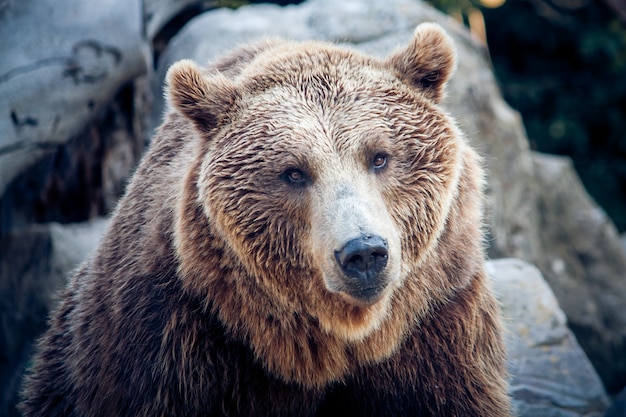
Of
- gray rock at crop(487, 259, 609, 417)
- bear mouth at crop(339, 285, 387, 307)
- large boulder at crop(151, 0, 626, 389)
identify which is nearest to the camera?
bear mouth at crop(339, 285, 387, 307)

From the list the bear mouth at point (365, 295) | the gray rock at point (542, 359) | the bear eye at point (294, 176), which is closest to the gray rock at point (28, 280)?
the bear eye at point (294, 176)

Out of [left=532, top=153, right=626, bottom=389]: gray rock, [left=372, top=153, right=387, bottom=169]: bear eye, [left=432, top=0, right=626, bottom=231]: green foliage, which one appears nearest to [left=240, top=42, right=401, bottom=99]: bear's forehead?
[left=372, top=153, right=387, bottom=169]: bear eye

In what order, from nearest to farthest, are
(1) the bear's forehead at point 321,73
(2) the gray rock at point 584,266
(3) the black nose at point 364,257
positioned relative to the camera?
(3) the black nose at point 364,257
(1) the bear's forehead at point 321,73
(2) the gray rock at point 584,266

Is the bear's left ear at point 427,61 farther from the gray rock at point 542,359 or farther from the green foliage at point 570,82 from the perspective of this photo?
the green foliage at point 570,82

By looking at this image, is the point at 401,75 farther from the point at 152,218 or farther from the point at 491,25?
the point at 491,25

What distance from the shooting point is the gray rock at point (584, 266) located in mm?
7180

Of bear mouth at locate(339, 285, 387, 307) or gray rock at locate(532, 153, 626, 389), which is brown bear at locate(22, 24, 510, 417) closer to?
bear mouth at locate(339, 285, 387, 307)

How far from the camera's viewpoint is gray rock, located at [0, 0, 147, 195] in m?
5.44

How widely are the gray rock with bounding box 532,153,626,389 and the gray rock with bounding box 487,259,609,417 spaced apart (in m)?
1.92

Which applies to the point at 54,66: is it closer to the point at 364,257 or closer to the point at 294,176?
the point at 294,176

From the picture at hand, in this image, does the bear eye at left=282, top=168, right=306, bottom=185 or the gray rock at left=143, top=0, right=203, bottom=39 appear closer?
the bear eye at left=282, top=168, right=306, bottom=185

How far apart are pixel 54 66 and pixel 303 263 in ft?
10.6

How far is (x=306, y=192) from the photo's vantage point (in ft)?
10.8

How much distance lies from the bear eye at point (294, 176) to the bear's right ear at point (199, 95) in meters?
0.46
